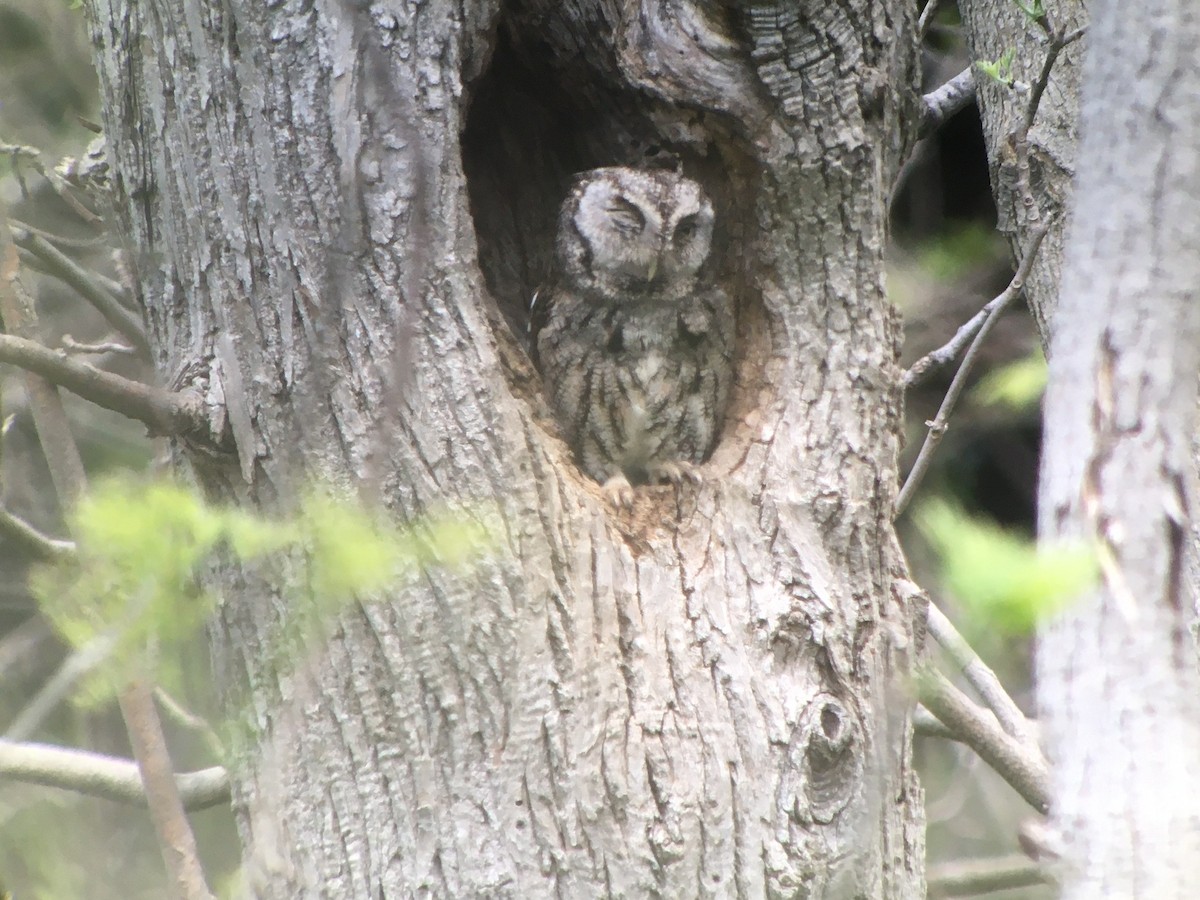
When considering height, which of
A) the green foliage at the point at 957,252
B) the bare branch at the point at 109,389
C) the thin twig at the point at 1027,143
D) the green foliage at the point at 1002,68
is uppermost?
the green foliage at the point at 1002,68

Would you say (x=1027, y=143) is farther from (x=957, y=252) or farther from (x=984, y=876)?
(x=984, y=876)

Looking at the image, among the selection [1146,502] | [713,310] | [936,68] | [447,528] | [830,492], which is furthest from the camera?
[936,68]

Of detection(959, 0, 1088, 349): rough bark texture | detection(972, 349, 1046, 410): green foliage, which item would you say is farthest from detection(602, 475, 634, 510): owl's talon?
detection(959, 0, 1088, 349): rough bark texture

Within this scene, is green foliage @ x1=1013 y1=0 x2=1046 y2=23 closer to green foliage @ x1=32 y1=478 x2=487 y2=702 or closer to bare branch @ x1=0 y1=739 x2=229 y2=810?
green foliage @ x1=32 y1=478 x2=487 y2=702

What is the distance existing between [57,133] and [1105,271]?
155 inches

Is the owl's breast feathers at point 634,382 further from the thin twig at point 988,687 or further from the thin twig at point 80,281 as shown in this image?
the thin twig at point 80,281

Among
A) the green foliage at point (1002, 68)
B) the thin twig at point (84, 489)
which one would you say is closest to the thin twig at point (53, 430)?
the thin twig at point (84, 489)

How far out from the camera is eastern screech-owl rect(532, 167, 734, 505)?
8.77ft

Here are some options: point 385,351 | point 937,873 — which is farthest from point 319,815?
point 937,873

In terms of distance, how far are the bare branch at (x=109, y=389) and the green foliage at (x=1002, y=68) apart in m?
1.69

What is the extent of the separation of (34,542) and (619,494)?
120cm

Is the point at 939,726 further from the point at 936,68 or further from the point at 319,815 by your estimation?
the point at 936,68

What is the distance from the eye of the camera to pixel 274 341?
1.96 m

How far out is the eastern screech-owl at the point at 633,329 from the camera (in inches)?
105
